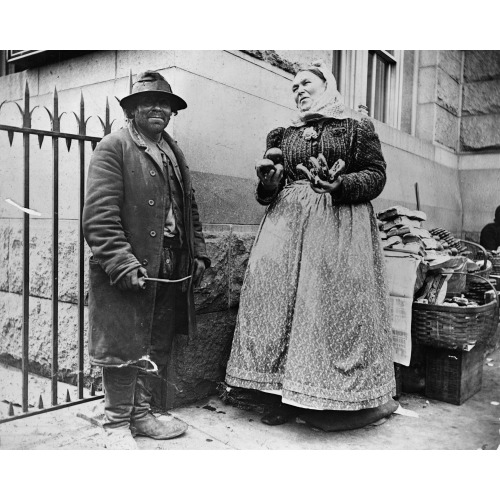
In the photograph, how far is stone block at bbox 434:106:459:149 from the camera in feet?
20.1

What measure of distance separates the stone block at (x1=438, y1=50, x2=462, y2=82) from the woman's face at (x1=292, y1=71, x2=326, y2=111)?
2657 mm

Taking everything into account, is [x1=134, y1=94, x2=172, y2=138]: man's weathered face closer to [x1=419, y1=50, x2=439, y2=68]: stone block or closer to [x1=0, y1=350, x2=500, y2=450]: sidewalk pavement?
[x1=0, y1=350, x2=500, y2=450]: sidewalk pavement

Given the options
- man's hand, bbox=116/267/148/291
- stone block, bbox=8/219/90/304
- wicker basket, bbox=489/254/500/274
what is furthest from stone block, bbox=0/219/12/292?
wicker basket, bbox=489/254/500/274

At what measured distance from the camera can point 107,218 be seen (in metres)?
2.60

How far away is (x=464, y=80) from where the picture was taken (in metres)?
5.17

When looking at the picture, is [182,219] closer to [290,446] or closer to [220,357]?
[220,357]

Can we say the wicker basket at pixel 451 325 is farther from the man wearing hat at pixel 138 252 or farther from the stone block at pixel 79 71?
the stone block at pixel 79 71

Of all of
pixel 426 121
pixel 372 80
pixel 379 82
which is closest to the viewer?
pixel 372 80

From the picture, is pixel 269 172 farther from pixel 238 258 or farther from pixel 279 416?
pixel 279 416

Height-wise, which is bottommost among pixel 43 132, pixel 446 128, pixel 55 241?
pixel 55 241

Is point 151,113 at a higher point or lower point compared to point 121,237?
higher

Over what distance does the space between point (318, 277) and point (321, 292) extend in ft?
0.29

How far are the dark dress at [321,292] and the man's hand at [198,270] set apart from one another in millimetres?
298

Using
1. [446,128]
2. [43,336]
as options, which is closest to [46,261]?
[43,336]
